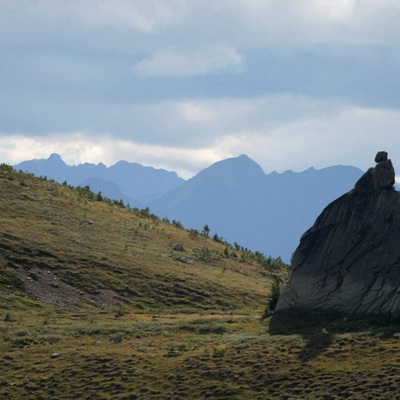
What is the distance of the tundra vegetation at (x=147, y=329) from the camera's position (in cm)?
4666

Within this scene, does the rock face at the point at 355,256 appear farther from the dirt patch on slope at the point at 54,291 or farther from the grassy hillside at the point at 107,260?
the dirt patch on slope at the point at 54,291

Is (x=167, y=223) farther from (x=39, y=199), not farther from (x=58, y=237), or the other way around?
(x=58, y=237)

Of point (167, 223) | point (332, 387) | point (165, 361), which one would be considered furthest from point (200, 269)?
point (332, 387)

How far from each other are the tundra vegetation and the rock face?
2.60 m

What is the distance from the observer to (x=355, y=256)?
62062 millimetres

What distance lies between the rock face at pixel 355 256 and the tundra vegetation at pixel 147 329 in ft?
8.51

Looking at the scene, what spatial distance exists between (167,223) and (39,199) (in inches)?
1233

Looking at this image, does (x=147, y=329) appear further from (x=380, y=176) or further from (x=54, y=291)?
(x=54, y=291)

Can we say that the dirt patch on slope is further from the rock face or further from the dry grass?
the rock face

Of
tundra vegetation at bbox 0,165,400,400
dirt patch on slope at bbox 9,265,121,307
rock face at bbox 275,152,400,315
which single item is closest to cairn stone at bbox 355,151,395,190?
rock face at bbox 275,152,400,315

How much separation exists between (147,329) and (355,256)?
695 inches

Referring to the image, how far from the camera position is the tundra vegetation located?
153 ft

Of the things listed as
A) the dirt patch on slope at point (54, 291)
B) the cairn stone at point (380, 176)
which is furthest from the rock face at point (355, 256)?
the dirt patch on slope at point (54, 291)

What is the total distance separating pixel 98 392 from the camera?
4684 cm
